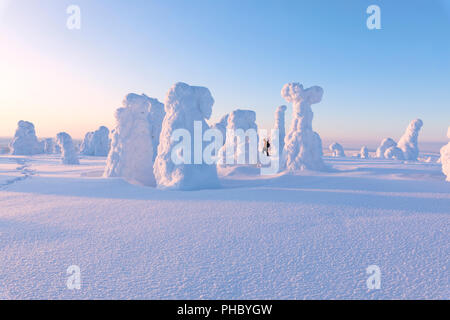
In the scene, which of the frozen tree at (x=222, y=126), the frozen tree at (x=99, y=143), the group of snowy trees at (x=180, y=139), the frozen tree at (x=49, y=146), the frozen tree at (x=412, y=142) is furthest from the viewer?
the frozen tree at (x=49, y=146)

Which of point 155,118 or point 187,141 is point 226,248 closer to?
point 187,141

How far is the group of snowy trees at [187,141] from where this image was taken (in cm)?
880

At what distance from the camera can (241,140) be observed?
64.9ft

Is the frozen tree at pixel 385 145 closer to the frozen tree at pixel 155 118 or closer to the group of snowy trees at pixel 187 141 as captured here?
the group of snowy trees at pixel 187 141

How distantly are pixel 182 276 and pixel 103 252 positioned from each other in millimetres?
1226

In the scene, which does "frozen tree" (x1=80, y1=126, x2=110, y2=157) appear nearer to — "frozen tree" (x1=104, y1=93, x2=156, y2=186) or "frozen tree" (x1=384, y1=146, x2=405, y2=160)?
"frozen tree" (x1=104, y1=93, x2=156, y2=186)

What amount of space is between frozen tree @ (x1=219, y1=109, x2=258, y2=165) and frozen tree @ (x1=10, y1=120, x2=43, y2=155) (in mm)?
30660

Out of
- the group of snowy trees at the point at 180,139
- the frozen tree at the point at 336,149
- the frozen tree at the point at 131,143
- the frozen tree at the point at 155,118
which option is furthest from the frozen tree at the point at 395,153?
the frozen tree at the point at 131,143

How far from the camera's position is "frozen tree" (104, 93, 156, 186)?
39.0ft

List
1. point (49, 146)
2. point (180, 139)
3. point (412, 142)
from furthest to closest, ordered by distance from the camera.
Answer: point (49, 146)
point (412, 142)
point (180, 139)

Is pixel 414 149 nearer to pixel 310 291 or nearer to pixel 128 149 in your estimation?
pixel 128 149

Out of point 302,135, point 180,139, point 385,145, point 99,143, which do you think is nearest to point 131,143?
point 180,139

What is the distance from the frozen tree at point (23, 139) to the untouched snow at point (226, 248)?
36.2 meters

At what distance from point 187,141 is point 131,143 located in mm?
4561
